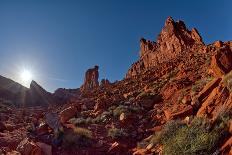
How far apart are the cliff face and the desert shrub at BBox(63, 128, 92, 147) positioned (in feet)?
106

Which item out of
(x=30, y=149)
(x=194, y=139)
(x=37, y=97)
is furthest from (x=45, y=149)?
(x=37, y=97)

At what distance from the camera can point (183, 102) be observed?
16.3m

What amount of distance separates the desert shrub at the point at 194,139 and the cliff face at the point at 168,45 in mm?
34166

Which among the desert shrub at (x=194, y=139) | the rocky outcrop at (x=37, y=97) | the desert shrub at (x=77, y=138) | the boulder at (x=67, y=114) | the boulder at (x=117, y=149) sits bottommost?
the desert shrub at (x=194, y=139)

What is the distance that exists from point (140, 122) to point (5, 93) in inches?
1565

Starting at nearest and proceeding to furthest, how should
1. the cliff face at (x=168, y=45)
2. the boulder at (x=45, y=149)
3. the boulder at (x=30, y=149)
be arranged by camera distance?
the boulder at (x=30, y=149)
the boulder at (x=45, y=149)
the cliff face at (x=168, y=45)

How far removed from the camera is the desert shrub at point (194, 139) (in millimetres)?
10012

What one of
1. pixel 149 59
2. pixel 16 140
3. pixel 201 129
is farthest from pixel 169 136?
pixel 149 59

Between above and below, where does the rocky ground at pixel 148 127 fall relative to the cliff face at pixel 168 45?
below

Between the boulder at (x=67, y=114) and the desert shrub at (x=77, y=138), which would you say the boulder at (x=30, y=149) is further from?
the boulder at (x=67, y=114)

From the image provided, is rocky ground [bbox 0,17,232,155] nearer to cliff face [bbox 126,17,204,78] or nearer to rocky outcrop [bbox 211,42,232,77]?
rocky outcrop [bbox 211,42,232,77]

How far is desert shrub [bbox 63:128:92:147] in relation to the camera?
13.9 m

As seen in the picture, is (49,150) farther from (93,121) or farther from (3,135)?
(93,121)

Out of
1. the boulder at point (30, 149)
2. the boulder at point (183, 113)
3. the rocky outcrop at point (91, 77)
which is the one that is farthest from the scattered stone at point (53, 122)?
the rocky outcrop at point (91, 77)
